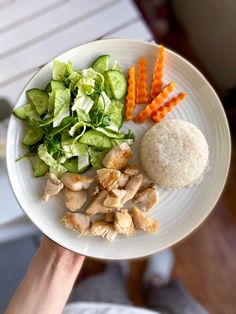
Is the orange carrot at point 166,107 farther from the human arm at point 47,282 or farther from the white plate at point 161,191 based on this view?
the human arm at point 47,282

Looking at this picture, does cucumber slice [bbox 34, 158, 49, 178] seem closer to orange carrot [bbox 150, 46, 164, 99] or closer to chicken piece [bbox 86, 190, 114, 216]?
chicken piece [bbox 86, 190, 114, 216]

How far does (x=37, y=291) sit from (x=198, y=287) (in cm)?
91

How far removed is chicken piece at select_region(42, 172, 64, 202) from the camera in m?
1.08

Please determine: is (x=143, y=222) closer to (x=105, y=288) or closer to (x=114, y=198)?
(x=114, y=198)

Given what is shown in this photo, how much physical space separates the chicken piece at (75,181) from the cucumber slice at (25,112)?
6.0 inches

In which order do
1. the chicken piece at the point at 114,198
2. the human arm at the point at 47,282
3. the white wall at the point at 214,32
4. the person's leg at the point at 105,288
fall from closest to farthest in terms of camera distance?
the chicken piece at the point at 114,198 < the human arm at the point at 47,282 < the person's leg at the point at 105,288 < the white wall at the point at 214,32

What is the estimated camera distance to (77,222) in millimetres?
1075

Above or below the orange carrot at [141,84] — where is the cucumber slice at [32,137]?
above

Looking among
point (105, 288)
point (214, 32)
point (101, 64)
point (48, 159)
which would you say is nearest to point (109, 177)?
point (48, 159)

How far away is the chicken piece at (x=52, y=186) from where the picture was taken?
3.53ft

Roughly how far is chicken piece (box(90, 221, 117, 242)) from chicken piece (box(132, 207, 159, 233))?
2.1 inches

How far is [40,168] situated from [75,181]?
0.09 meters

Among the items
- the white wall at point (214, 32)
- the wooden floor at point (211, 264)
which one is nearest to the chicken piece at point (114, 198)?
the wooden floor at point (211, 264)

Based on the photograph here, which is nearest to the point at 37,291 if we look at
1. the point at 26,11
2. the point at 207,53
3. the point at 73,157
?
the point at 73,157
